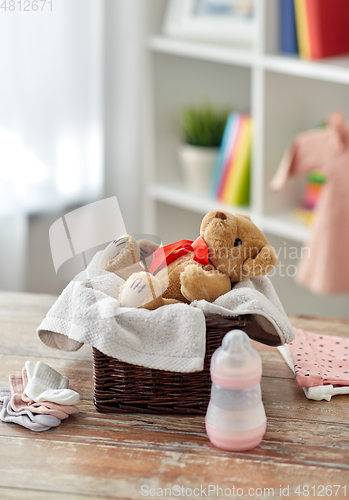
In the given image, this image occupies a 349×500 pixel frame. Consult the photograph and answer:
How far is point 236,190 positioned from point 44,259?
0.79m

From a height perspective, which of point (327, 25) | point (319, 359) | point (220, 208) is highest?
point (327, 25)

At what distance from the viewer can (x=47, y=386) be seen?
87 centimetres

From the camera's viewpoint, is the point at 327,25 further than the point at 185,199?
No

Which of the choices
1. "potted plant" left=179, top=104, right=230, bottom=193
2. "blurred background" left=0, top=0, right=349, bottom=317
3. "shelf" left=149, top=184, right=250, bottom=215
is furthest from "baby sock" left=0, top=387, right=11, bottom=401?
"potted plant" left=179, top=104, right=230, bottom=193

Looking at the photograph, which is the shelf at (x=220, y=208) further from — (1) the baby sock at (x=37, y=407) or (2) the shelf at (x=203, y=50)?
(1) the baby sock at (x=37, y=407)

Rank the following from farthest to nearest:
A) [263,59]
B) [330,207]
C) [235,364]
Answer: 1. [263,59]
2. [330,207]
3. [235,364]

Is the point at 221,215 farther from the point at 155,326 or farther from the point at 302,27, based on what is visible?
the point at 302,27

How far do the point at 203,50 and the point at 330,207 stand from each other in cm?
70

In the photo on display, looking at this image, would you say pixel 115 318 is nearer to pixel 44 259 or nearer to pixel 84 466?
pixel 84 466

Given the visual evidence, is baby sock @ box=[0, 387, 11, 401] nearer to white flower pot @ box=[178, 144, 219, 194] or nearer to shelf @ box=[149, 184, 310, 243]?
shelf @ box=[149, 184, 310, 243]

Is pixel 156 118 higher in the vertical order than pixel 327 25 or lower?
lower

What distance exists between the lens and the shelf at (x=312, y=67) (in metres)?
1.46

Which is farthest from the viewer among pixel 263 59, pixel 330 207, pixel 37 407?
pixel 263 59

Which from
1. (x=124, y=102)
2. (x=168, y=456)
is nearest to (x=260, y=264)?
(x=168, y=456)
